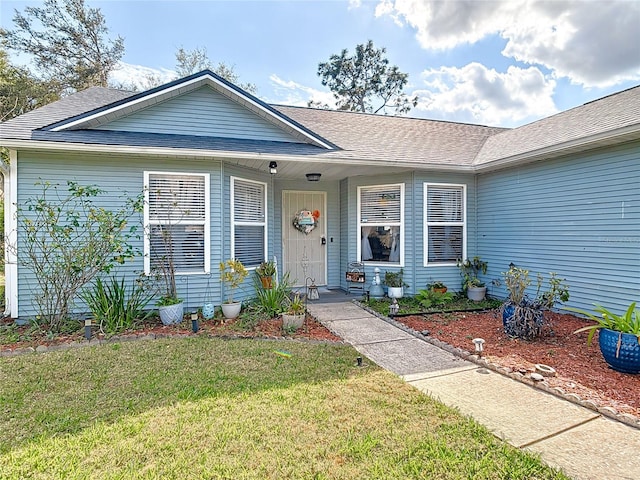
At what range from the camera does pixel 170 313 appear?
558cm

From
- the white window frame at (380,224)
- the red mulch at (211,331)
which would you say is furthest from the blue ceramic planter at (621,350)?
the white window frame at (380,224)

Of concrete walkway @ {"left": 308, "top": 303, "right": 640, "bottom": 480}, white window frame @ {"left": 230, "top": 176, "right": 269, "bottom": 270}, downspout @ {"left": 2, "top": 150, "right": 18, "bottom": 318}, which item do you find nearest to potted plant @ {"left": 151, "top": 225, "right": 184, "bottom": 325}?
white window frame @ {"left": 230, "top": 176, "right": 269, "bottom": 270}

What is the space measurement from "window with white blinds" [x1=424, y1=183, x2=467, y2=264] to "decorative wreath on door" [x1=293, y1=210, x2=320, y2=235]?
101 inches

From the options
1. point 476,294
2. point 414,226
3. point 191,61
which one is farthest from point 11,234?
point 191,61

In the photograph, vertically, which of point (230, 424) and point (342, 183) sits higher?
point (342, 183)

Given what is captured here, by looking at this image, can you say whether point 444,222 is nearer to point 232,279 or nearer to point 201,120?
point 232,279

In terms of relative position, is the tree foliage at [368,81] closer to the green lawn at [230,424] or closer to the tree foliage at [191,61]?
the tree foliage at [191,61]

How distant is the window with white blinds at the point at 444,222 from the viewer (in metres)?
7.61

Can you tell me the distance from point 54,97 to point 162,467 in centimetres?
2143

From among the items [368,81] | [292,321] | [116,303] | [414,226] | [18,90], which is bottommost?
[292,321]

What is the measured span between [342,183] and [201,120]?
3531mm

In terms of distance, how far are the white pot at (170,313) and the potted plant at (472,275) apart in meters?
5.82

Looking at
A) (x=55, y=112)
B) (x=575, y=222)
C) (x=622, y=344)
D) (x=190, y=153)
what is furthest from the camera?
(x=55, y=112)

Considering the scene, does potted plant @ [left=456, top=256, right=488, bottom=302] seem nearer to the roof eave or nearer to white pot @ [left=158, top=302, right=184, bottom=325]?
the roof eave
